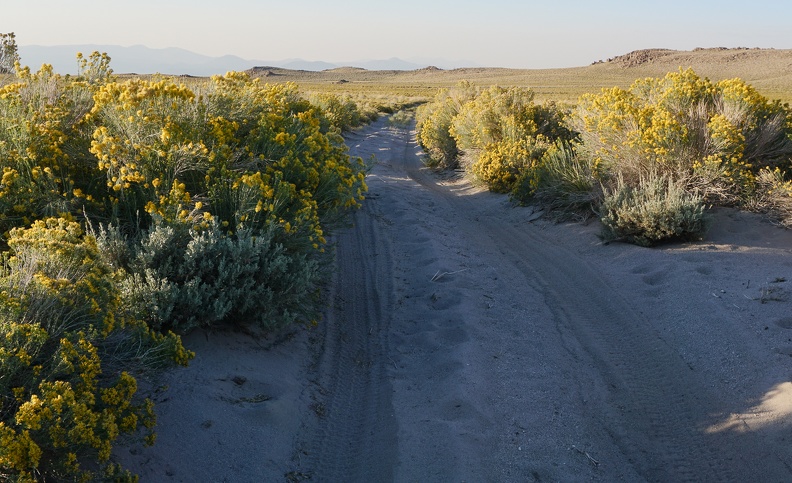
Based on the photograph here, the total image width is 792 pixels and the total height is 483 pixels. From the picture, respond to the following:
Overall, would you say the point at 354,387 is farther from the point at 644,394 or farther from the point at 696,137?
the point at 696,137

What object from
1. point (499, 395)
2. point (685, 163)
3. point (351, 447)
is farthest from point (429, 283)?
point (685, 163)

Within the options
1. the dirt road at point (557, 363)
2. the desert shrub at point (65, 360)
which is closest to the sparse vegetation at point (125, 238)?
the desert shrub at point (65, 360)

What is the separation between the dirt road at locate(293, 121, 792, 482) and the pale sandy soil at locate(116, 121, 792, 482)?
18 mm

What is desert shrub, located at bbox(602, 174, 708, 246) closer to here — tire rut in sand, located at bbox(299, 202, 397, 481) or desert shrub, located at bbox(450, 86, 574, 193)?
desert shrub, located at bbox(450, 86, 574, 193)

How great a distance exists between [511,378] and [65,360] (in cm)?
323

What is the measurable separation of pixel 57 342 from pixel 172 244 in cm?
156

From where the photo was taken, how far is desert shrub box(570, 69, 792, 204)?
8414 mm

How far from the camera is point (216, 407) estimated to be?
13.3 ft

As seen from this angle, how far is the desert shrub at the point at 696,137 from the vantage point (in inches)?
331

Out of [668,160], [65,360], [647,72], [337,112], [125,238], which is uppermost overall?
[647,72]

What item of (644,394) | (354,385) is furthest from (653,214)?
(354,385)

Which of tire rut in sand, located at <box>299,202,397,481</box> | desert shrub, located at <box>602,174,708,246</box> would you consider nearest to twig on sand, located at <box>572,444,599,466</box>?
tire rut in sand, located at <box>299,202,397,481</box>

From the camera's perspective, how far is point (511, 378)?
A: 4.96 metres

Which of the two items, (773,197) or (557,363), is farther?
(773,197)
